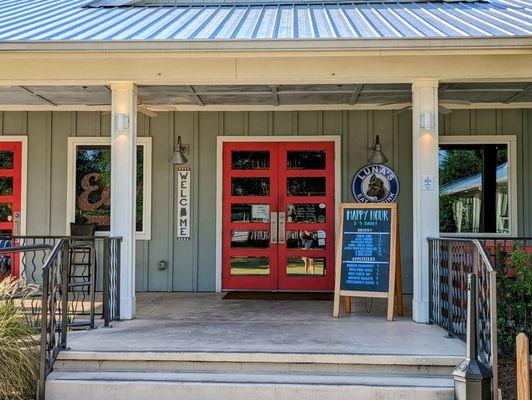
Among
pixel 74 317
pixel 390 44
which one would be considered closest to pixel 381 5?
pixel 390 44

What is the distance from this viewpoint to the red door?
8633mm

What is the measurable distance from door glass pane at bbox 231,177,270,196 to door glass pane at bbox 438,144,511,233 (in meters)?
2.65

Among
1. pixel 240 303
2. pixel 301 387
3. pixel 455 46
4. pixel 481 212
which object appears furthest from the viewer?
pixel 481 212

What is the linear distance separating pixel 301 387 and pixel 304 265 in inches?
161

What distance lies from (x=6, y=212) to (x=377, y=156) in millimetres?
5747

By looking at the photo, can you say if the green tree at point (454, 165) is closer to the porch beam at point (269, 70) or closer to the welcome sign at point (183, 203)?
the porch beam at point (269, 70)

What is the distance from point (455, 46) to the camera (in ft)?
18.0

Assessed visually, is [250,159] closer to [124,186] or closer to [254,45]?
[124,186]

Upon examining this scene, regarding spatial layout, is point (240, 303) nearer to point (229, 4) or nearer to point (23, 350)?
point (23, 350)

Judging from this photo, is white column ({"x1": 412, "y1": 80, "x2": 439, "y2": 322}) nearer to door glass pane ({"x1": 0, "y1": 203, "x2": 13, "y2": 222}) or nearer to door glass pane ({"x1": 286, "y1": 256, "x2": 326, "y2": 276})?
door glass pane ({"x1": 286, "y1": 256, "x2": 326, "y2": 276})

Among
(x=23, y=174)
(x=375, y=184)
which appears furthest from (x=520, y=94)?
(x=23, y=174)

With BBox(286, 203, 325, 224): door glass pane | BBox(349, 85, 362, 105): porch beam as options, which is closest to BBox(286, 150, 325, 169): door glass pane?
BBox(286, 203, 325, 224): door glass pane

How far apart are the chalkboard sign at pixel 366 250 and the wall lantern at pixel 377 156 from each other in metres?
1.74

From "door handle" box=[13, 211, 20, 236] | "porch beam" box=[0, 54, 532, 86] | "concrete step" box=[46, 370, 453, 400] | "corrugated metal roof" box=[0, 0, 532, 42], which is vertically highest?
"corrugated metal roof" box=[0, 0, 532, 42]
